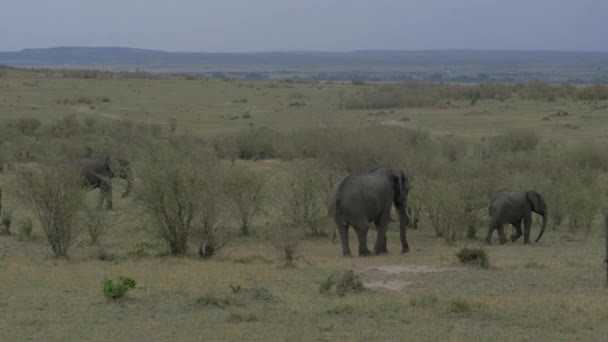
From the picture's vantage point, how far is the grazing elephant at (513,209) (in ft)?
80.4

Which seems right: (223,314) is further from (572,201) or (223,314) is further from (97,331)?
(572,201)

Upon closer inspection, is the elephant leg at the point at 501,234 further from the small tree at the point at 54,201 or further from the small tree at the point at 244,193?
the small tree at the point at 54,201

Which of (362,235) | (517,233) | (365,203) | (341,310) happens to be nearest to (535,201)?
(517,233)

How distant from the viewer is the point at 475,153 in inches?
1688

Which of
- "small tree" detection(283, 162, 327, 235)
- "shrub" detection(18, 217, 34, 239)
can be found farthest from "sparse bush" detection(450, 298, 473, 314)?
"small tree" detection(283, 162, 327, 235)

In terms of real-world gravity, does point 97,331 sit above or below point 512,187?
above

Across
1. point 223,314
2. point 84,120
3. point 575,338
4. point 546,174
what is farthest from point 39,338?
point 84,120

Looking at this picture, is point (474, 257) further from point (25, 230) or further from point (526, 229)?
point (25, 230)

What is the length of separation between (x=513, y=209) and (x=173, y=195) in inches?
343

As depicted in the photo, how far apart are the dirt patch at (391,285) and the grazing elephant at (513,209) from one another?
8.70 metres

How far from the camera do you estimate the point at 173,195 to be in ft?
68.9

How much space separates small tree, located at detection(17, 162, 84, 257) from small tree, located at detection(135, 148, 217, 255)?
58.1 inches

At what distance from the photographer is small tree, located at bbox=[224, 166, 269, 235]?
2577cm

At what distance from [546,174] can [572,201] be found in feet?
17.1
